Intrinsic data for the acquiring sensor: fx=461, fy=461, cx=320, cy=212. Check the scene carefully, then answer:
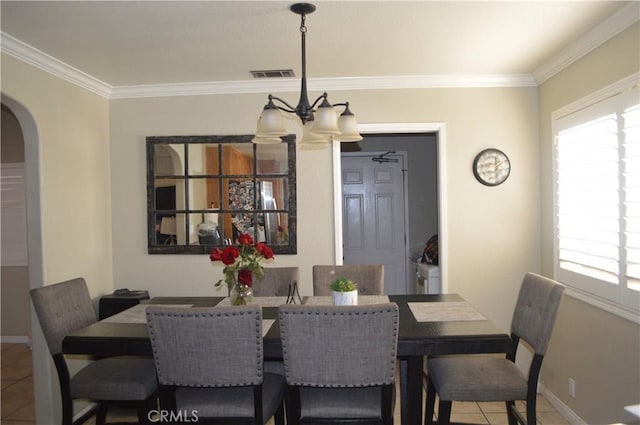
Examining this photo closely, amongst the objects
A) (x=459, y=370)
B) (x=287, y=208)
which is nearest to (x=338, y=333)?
(x=459, y=370)

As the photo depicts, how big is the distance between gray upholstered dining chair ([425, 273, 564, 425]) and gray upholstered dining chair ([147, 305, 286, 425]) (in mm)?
957

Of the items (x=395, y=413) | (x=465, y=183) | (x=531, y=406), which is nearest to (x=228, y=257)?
(x=531, y=406)

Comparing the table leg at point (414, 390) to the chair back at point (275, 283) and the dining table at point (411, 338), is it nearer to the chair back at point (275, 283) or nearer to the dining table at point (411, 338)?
the dining table at point (411, 338)

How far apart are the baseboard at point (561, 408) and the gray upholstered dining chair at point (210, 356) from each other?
221 cm

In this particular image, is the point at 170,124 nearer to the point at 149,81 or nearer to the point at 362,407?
the point at 149,81

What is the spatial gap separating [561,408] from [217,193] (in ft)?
10.0

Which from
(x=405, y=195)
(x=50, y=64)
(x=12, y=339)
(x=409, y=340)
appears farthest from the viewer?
(x=405, y=195)

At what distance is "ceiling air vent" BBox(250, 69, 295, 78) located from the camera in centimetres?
346

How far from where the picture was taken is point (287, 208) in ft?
12.5

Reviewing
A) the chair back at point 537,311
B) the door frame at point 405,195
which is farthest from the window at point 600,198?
the door frame at point 405,195

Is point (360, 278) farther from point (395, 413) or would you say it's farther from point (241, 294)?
point (395, 413)

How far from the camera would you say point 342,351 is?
1.92 m

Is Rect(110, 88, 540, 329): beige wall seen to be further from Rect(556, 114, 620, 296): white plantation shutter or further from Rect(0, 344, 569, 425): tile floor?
Rect(0, 344, 569, 425): tile floor

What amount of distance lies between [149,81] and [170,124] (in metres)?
0.38
